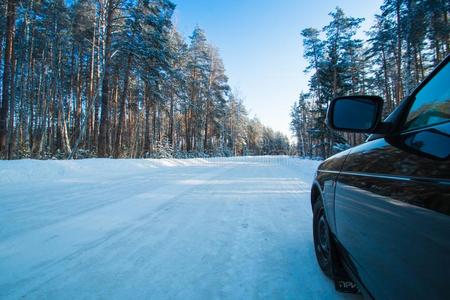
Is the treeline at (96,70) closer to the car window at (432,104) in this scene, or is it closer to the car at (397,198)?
the car at (397,198)

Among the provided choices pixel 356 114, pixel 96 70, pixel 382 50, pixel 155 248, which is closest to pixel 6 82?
pixel 96 70

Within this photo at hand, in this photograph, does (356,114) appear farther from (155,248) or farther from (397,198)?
(155,248)

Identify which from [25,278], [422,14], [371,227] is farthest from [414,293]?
[422,14]

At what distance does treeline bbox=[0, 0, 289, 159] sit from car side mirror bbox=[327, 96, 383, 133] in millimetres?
12838

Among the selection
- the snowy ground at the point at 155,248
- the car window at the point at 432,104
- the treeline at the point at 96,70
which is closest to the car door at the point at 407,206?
the car window at the point at 432,104

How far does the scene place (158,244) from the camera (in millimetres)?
2750

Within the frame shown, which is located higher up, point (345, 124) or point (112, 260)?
point (345, 124)

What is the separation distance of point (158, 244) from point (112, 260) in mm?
530

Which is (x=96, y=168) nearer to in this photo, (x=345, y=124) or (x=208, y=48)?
(x=345, y=124)

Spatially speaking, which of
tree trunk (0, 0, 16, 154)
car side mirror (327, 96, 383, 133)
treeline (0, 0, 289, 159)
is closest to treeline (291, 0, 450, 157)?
treeline (0, 0, 289, 159)

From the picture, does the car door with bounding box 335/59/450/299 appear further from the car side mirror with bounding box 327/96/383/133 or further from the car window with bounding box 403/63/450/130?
the car side mirror with bounding box 327/96/383/133

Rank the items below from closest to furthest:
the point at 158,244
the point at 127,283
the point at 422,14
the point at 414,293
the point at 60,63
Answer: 1. the point at 414,293
2. the point at 127,283
3. the point at 158,244
4. the point at 422,14
5. the point at 60,63

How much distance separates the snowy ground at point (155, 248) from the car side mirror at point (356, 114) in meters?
1.40

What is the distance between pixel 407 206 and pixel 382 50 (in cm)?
2608
